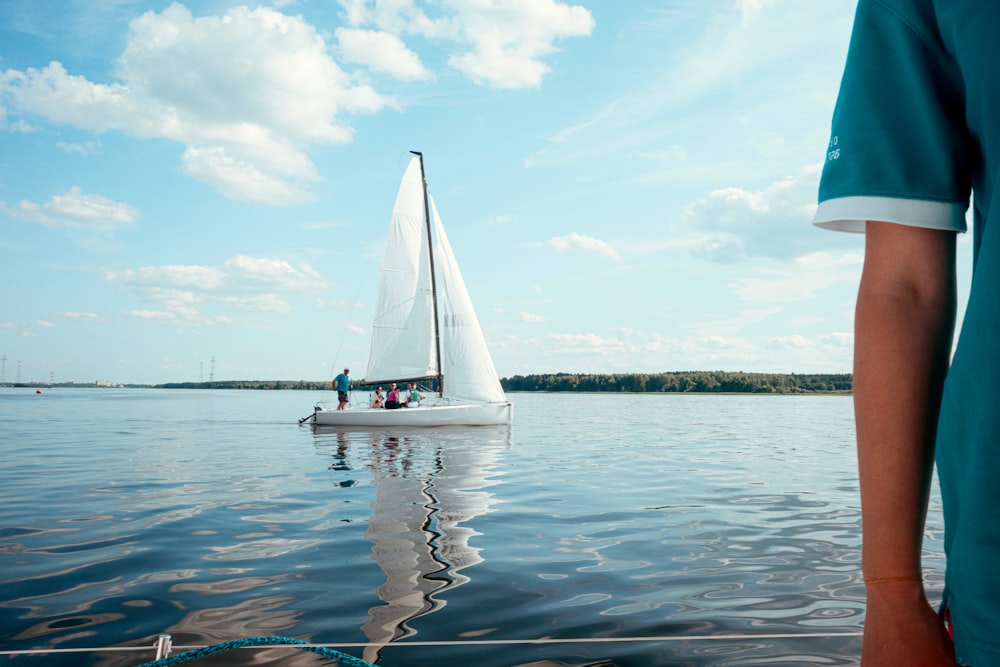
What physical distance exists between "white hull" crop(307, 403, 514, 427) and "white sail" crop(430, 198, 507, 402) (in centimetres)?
98

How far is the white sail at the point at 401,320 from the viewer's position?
101 ft

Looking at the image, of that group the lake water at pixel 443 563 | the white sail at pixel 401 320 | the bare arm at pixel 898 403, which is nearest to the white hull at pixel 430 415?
the white sail at pixel 401 320

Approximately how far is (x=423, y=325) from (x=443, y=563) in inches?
967

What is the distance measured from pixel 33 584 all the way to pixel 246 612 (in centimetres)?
242

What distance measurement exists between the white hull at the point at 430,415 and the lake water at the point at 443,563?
1156 centimetres

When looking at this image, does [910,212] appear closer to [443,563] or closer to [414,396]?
[443,563]

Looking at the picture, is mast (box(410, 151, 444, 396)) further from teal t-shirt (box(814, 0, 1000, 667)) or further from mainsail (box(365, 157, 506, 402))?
teal t-shirt (box(814, 0, 1000, 667))

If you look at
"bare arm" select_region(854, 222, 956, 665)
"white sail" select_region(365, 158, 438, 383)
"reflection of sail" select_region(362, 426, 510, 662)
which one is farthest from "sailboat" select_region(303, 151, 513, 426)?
"bare arm" select_region(854, 222, 956, 665)

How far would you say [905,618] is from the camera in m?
0.98

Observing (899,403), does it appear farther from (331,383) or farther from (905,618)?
(331,383)

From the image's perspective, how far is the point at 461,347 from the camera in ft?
98.7

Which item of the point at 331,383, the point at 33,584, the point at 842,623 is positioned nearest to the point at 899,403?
the point at 842,623

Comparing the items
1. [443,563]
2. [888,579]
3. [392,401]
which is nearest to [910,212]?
[888,579]

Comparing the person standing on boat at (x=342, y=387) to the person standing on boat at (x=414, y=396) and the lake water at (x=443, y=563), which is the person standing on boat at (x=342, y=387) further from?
the lake water at (x=443, y=563)
